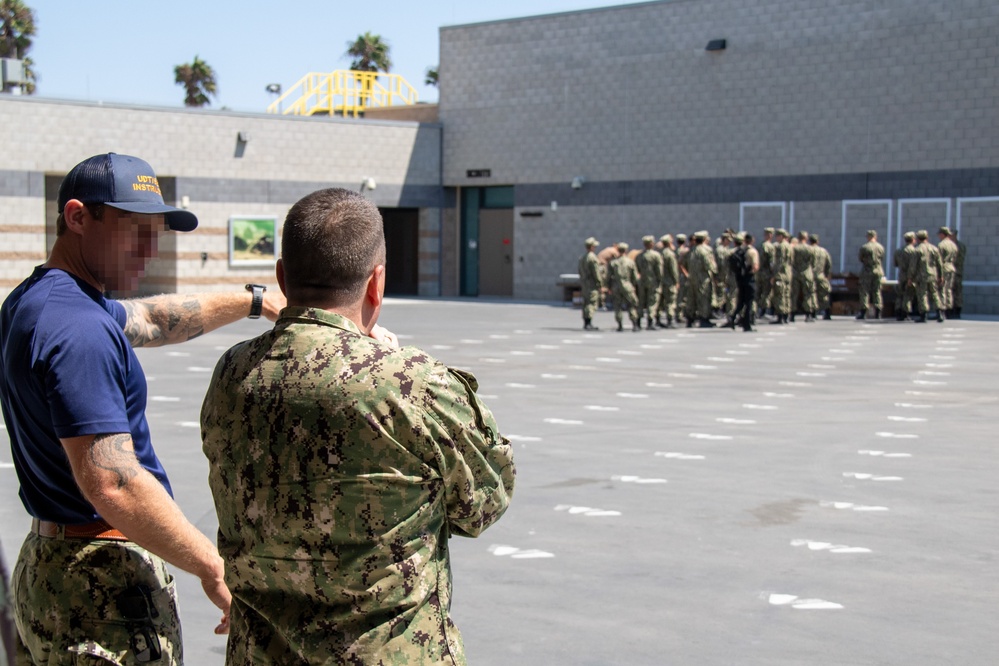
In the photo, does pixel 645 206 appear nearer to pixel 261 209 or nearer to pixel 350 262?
pixel 261 209

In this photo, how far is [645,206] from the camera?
111 ft

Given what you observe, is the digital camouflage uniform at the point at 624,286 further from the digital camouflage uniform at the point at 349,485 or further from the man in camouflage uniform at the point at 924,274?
the digital camouflage uniform at the point at 349,485

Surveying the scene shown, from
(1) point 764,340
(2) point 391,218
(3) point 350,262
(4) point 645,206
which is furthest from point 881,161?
(3) point 350,262

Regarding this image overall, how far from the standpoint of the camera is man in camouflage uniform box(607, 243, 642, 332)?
78.7 feet

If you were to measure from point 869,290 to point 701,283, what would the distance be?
188 inches

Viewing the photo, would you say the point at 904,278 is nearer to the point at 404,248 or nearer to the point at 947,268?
the point at 947,268

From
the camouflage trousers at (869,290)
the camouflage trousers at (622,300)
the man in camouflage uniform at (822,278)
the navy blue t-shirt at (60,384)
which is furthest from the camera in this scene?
the man in camouflage uniform at (822,278)

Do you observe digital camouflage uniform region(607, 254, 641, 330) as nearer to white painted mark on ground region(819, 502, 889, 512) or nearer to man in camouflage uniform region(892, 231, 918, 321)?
man in camouflage uniform region(892, 231, 918, 321)

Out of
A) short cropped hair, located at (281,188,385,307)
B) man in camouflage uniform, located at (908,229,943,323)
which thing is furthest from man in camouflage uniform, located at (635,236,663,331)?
short cropped hair, located at (281,188,385,307)

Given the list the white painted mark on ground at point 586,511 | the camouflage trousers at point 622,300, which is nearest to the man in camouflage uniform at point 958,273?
the camouflage trousers at point 622,300

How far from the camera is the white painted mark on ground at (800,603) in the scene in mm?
5539

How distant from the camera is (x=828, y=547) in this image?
6.61 m

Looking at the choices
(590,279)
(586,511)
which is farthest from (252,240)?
(586,511)

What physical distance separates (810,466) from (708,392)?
450cm
